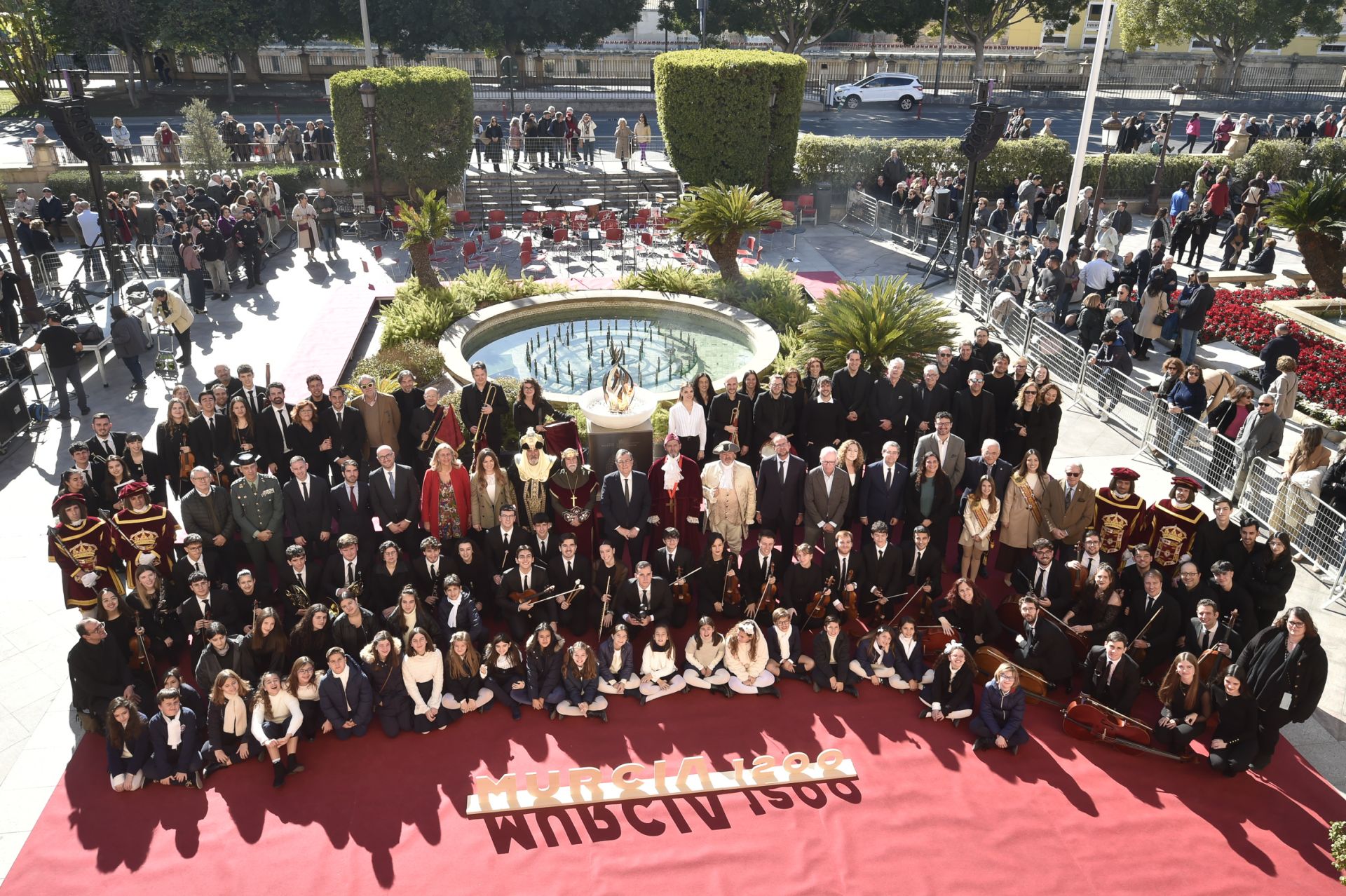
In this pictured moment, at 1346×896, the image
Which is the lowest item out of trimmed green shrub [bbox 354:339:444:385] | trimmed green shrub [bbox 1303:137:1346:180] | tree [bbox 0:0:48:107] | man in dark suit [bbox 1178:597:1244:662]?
man in dark suit [bbox 1178:597:1244:662]

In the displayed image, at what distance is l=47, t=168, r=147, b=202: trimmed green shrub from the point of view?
79.9 ft

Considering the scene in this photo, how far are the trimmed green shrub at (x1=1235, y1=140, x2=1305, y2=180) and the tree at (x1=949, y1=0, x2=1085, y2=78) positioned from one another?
21.7 m

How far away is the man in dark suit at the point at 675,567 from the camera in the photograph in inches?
366

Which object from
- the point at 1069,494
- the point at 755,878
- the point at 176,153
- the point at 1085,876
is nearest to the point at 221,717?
the point at 755,878

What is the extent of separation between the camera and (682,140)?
23.6m

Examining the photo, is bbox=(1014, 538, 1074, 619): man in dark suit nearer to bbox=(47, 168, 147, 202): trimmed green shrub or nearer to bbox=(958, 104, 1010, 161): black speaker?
bbox=(958, 104, 1010, 161): black speaker

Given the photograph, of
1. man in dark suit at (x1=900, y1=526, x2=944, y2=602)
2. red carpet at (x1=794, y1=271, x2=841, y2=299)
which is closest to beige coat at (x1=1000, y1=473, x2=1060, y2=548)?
man in dark suit at (x1=900, y1=526, x2=944, y2=602)

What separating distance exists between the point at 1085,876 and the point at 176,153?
29.4 m

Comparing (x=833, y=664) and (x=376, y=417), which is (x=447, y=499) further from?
(x=833, y=664)

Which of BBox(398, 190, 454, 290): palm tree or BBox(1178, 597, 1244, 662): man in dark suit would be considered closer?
BBox(1178, 597, 1244, 662): man in dark suit

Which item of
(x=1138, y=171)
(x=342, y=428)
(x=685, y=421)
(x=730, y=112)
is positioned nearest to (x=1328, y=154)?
(x=1138, y=171)

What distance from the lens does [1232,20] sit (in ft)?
141

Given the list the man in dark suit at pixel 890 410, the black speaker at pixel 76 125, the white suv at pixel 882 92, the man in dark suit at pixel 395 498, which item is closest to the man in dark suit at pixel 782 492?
the man in dark suit at pixel 890 410

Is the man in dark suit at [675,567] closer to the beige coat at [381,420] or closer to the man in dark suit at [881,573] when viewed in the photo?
the man in dark suit at [881,573]
